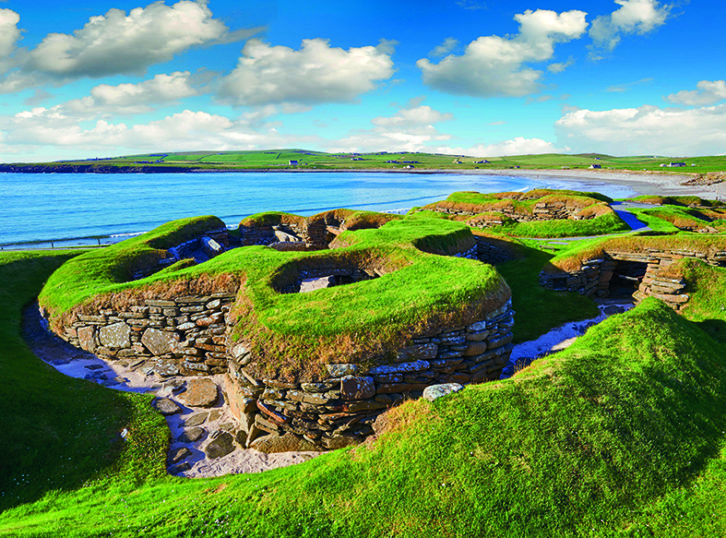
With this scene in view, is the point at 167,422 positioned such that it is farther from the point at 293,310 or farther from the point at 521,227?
the point at 521,227

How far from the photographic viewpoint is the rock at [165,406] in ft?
34.0

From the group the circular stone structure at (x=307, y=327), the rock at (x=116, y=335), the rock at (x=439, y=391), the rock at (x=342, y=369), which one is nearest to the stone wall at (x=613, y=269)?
the circular stone structure at (x=307, y=327)

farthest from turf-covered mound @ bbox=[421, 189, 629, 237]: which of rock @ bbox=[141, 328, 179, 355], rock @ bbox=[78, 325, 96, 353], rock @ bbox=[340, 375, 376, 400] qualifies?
rock @ bbox=[78, 325, 96, 353]

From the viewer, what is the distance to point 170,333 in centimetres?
1241

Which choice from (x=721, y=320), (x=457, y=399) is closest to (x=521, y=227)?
(x=721, y=320)

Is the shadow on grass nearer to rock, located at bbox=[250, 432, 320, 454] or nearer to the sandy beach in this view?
rock, located at bbox=[250, 432, 320, 454]

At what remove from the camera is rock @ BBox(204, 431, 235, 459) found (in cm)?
884

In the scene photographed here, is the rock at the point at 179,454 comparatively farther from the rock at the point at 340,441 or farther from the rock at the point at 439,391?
the rock at the point at 439,391

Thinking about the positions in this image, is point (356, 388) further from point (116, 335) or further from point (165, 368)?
point (116, 335)

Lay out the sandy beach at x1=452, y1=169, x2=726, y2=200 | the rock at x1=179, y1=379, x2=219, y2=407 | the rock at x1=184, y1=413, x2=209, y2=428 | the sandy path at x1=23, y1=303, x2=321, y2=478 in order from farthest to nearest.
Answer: the sandy beach at x1=452, y1=169, x2=726, y2=200 → the rock at x1=179, y1=379, x2=219, y2=407 → the rock at x1=184, y1=413, x2=209, y2=428 → the sandy path at x1=23, y1=303, x2=321, y2=478

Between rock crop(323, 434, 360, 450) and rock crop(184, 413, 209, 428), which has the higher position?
rock crop(323, 434, 360, 450)

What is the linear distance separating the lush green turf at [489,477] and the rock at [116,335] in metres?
4.57

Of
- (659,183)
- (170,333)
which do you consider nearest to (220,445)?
(170,333)

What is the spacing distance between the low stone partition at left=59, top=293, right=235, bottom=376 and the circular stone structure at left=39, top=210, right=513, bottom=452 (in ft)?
0.13
